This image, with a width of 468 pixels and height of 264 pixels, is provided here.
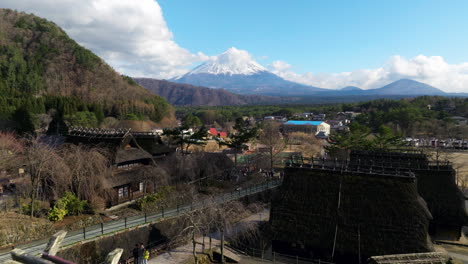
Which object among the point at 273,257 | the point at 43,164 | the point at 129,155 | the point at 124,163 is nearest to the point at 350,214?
the point at 273,257

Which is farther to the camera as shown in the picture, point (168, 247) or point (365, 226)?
point (168, 247)

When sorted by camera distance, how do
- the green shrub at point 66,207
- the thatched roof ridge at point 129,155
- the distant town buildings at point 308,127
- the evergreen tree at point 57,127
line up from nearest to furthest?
1. the green shrub at point 66,207
2. the thatched roof ridge at point 129,155
3. the evergreen tree at point 57,127
4. the distant town buildings at point 308,127

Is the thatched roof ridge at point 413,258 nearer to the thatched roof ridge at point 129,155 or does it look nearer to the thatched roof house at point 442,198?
the thatched roof house at point 442,198

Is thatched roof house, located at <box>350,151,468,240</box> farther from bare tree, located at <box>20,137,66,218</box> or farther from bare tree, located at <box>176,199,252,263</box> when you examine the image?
bare tree, located at <box>20,137,66,218</box>

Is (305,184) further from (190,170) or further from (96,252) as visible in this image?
(190,170)

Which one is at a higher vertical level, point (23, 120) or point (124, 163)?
point (23, 120)

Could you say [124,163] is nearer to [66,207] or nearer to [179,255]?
[66,207]

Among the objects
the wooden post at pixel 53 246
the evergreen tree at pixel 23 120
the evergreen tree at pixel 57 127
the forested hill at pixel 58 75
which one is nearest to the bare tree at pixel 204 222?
the wooden post at pixel 53 246

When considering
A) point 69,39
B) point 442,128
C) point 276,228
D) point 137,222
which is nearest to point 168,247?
point 137,222
